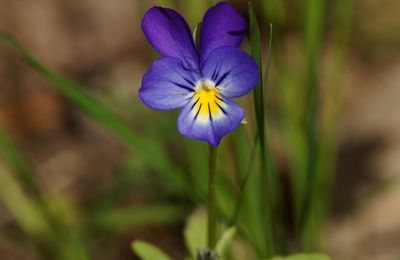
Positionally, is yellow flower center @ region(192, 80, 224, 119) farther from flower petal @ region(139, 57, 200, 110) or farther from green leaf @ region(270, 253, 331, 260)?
green leaf @ region(270, 253, 331, 260)

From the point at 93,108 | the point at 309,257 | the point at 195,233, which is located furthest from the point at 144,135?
the point at 309,257

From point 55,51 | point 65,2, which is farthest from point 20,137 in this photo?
point 65,2

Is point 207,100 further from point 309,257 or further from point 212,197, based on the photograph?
point 309,257

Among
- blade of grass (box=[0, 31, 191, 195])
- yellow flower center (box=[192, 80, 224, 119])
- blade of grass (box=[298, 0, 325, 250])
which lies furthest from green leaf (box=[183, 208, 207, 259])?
yellow flower center (box=[192, 80, 224, 119])

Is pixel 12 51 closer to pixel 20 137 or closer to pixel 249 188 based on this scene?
pixel 20 137

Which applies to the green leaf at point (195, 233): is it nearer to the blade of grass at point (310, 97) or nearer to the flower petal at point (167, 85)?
the blade of grass at point (310, 97)

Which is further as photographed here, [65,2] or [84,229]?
[65,2]
